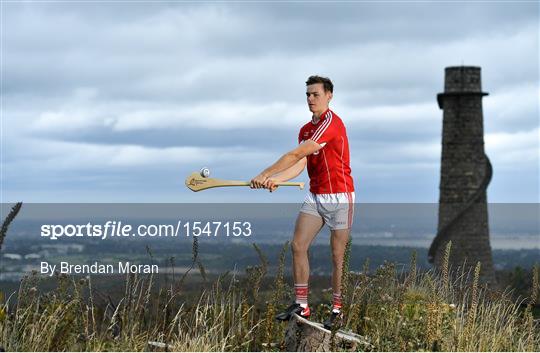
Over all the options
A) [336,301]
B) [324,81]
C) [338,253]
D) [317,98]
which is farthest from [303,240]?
[324,81]

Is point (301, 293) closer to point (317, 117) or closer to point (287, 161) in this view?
point (287, 161)

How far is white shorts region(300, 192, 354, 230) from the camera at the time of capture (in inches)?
260

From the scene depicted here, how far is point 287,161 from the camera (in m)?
6.55

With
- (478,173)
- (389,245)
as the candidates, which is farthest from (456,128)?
(389,245)

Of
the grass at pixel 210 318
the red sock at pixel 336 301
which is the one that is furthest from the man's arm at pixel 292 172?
the red sock at pixel 336 301

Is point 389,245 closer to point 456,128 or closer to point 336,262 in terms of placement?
point 456,128

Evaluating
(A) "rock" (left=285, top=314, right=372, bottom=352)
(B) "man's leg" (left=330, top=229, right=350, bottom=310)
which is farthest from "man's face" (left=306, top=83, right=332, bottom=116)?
(A) "rock" (left=285, top=314, right=372, bottom=352)

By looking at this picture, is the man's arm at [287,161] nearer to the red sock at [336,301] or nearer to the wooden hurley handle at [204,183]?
the wooden hurley handle at [204,183]

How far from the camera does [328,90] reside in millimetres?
6773

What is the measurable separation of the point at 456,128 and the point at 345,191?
639 inches

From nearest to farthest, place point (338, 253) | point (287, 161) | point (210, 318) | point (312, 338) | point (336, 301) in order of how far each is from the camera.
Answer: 1. point (287, 161)
2. point (338, 253)
3. point (336, 301)
4. point (312, 338)
5. point (210, 318)

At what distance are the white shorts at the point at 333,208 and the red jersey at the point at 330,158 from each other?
45 millimetres

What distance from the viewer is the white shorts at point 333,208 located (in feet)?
21.7

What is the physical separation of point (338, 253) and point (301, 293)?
0.51 meters
